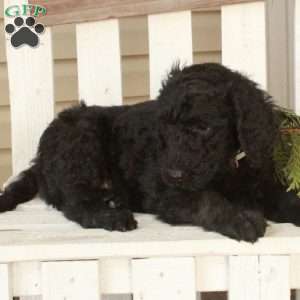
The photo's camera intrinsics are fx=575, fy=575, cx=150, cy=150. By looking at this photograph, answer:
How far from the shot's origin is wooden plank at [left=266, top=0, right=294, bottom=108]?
3998 millimetres

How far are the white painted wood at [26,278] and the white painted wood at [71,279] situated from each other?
7 centimetres

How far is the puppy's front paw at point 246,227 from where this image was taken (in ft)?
6.88

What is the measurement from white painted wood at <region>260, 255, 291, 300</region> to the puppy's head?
17.8 inches

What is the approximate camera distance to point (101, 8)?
11.0 ft

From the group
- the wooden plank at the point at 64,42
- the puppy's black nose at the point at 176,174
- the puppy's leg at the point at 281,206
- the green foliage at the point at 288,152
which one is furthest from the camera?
the wooden plank at the point at 64,42

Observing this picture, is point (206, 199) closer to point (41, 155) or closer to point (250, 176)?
point (250, 176)

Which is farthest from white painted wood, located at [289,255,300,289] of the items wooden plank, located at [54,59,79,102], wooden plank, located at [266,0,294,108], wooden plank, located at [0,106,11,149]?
wooden plank, located at [0,106,11,149]

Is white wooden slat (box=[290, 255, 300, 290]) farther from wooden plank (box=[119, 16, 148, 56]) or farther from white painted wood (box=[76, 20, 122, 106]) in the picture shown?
wooden plank (box=[119, 16, 148, 56])

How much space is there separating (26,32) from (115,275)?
180cm

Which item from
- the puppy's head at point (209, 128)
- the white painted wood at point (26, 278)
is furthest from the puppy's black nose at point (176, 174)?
the white painted wood at point (26, 278)

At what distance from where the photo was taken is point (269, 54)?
13.3 ft

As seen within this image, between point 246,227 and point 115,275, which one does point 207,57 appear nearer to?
point 246,227

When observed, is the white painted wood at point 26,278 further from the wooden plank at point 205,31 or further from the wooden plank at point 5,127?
the wooden plank at point 205,31

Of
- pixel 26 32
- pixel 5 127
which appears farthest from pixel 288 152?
pixel 5 127
